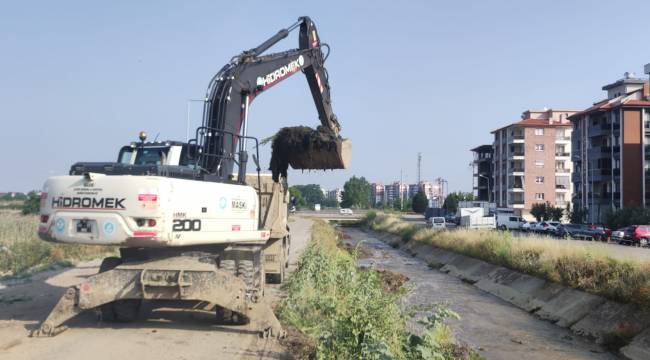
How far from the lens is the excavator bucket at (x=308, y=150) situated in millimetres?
13305

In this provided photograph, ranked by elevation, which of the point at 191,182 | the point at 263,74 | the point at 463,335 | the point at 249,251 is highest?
the point at 263,74

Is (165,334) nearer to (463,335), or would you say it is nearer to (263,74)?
(263,74)

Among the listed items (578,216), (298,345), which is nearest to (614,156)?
(578,216)

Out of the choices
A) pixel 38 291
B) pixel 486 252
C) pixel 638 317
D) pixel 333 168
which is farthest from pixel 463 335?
pixel 486 252

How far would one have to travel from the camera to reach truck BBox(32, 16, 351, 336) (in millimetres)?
8461

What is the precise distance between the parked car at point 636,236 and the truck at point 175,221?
37837 millimetres

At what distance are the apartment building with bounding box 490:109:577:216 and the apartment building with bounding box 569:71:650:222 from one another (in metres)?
18.3

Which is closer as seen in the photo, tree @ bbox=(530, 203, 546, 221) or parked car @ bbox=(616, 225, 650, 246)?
parked car @ bbox=(616, 225, 650, 246)

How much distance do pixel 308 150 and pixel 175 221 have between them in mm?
5539

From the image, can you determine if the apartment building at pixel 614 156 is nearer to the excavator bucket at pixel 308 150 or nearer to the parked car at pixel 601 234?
the parked car at pixel 601 234

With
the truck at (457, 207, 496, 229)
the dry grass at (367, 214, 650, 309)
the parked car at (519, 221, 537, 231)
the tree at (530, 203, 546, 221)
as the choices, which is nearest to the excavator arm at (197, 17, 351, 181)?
the dry grass at (367, 214, 650, 309)

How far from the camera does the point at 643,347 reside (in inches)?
445

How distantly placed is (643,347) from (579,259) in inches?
232

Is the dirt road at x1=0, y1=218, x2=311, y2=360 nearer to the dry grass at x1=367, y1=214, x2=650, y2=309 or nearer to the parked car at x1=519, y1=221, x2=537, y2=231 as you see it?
the dry grass at x1=367, y1=214, x2=650, y2=309
